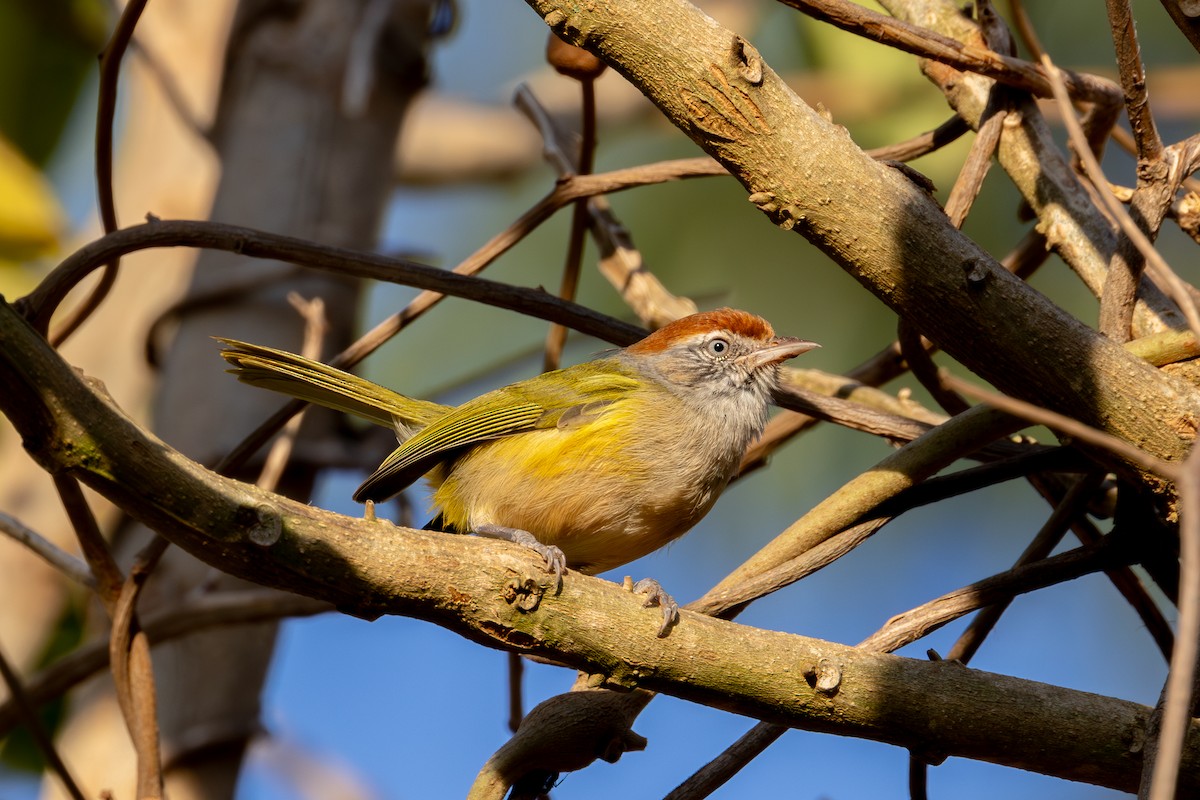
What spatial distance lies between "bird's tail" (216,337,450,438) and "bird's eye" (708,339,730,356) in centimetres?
84

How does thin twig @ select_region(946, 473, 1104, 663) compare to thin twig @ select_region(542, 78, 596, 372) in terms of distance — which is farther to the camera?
thin twig @ select_region(542, 78, 596, 372)

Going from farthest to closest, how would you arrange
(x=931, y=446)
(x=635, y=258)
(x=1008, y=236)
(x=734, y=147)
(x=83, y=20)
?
1. (x=1008, y=236)
2. (x=83, y=20)
3. (x=635, y=258)
4. (x=931, y=446)
5. (x=734, y=147)

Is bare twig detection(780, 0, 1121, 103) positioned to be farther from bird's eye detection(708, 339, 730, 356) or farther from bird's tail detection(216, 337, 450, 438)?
bird's tail detection(216, 337, 450, 438)

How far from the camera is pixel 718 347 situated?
3639 millimetres

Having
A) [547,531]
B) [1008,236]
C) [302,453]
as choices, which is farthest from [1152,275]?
[1008,236]

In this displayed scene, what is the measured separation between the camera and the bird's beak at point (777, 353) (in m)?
3.52

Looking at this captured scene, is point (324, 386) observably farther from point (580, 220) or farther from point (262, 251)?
point (580, 220)

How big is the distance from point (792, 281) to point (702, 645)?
646 cm

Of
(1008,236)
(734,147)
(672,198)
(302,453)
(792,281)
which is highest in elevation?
(672,198)

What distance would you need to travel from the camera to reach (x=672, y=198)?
27.9 ft

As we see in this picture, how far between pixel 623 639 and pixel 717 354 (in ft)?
6.25

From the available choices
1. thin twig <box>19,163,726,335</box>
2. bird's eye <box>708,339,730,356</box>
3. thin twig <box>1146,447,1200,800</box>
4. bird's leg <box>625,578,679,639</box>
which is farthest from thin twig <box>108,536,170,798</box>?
thin twig <box>1146,447,1200,800</box>

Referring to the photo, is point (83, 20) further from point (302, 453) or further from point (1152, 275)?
point (1152, 275)

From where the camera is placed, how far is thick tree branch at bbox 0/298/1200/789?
1.53 m
